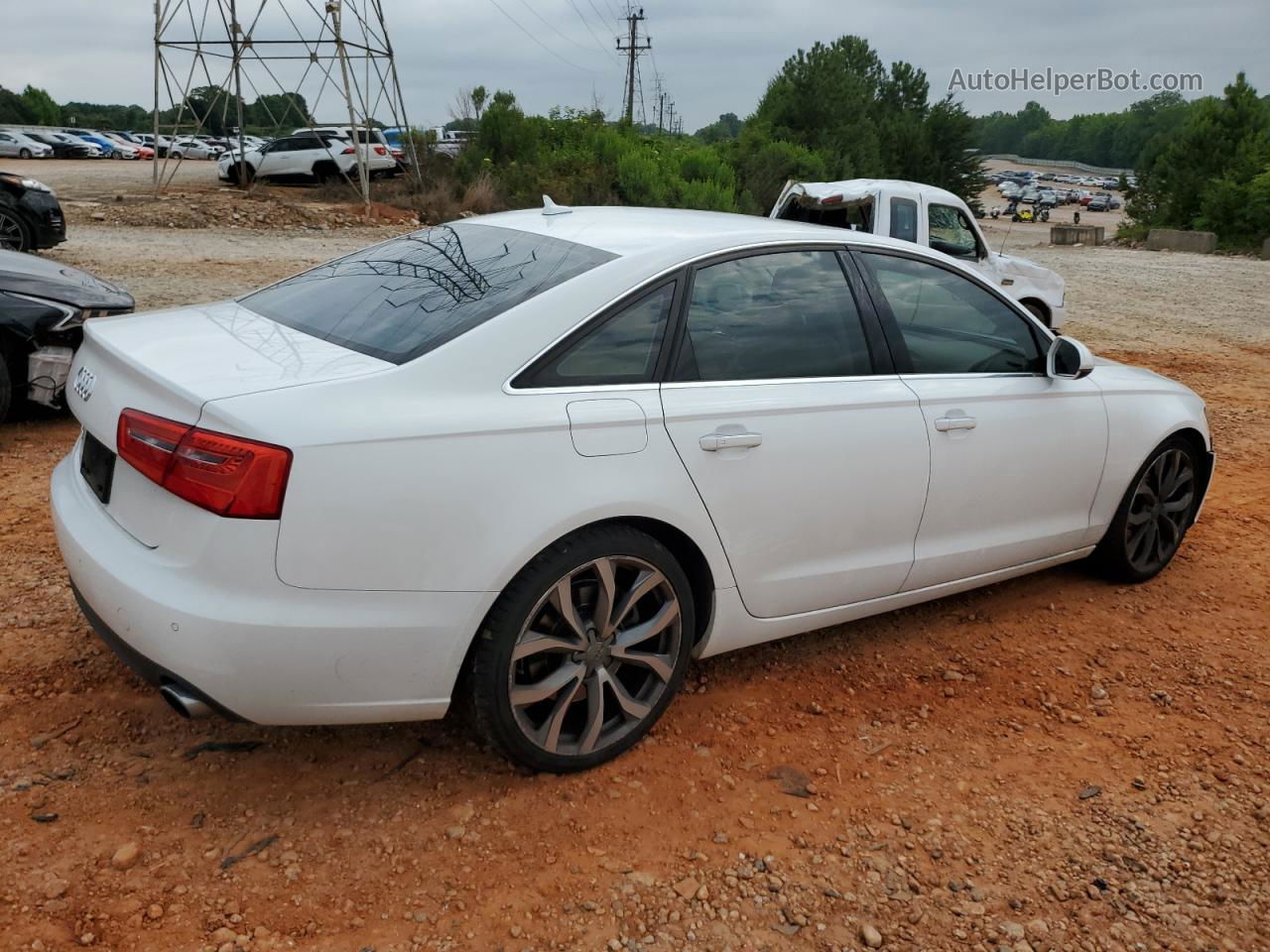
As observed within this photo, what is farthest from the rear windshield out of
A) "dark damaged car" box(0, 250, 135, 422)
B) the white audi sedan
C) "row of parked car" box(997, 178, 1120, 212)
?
"row of parked car" box(997, 178, 1120, 212)

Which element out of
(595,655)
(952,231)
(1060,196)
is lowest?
(595,655)

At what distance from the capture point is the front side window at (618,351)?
278 cm

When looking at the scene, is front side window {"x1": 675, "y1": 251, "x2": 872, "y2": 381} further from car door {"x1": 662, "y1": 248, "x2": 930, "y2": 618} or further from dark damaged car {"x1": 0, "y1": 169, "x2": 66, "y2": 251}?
dark damaged car {"x1": 0, "y1": 169, "x2": 66, "y2": 251}

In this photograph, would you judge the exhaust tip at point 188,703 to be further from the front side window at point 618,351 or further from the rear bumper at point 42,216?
the rear bumper at point 42,216

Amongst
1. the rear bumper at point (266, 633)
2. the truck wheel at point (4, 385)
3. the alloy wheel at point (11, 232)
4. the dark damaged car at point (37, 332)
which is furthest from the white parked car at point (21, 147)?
the rear bumper at point (266, 633)

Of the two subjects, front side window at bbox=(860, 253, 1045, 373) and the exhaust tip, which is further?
front side window at bbox=(860, 253, 1045, 373)

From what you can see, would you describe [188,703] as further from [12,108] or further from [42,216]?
[12,108]

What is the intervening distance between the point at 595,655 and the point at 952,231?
8880mm

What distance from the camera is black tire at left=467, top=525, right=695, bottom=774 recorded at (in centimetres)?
266

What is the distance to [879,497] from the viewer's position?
339 centimetres

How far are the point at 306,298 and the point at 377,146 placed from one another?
79.2 feet

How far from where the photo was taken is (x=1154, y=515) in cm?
457

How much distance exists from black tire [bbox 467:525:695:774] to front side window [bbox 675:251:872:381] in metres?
0.61

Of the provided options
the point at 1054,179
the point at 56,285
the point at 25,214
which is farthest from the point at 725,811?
the point at 1054,179
